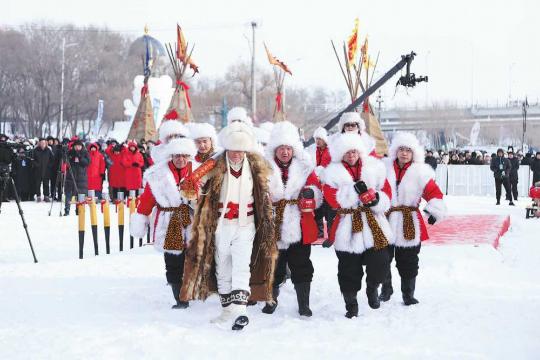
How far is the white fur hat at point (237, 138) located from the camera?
6008 mm

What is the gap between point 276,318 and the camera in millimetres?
6332

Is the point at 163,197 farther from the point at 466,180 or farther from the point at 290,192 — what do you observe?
the point at 466,180

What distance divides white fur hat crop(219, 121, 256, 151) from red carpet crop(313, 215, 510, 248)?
4793 mm

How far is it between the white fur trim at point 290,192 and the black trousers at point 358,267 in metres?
0.44

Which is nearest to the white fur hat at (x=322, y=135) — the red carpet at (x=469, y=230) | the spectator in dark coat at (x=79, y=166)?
the red carpet at (x=469, y=230)

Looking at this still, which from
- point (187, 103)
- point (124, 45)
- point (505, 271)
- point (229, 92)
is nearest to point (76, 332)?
point (505, 271)

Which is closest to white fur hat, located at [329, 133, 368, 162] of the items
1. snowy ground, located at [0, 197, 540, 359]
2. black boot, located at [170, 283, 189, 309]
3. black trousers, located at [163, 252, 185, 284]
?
snowy ground, located at [0, 197, 540, 359]

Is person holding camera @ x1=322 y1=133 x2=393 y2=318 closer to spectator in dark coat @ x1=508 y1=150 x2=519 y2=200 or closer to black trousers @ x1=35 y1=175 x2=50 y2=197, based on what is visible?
black trousers @ x1=35 y1=175 x2=50 y2=197

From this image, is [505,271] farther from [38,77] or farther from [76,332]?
[38,77]

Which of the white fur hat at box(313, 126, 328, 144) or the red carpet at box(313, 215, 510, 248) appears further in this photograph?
the red carpet at box(313, 215, 510, 248)

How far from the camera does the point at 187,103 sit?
19.8 meters

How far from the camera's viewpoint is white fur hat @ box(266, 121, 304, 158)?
6.64 meters

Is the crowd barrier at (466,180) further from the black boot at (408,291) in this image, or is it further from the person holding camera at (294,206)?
the person holding camera at (294,206)

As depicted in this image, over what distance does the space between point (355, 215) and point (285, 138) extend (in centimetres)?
94
